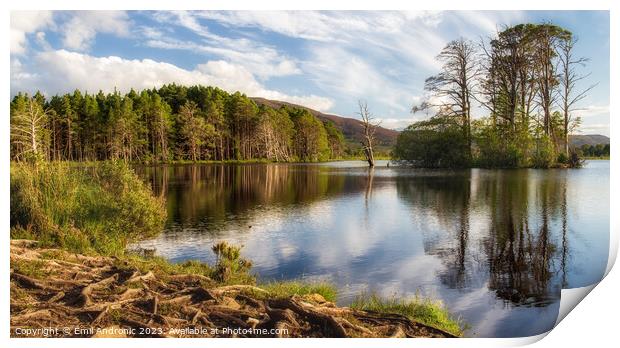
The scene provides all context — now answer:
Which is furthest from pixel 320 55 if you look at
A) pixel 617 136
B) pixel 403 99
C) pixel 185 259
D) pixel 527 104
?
pixel 527 104

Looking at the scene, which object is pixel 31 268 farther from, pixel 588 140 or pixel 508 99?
pixel 508 99

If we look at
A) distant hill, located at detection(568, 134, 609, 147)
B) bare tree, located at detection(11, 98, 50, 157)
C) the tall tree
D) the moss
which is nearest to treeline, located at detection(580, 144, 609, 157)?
distant hill, located at detection(568, 134, 609, 147)

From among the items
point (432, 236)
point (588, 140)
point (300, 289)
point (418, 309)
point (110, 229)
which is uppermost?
point (588, 140)

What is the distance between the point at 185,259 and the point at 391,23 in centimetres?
584

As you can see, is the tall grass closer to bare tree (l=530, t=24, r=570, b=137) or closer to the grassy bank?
the grassy bank

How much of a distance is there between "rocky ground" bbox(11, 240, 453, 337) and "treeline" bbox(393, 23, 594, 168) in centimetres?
611

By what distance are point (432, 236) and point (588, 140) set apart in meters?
3.90

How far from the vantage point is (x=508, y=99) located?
1820 cm

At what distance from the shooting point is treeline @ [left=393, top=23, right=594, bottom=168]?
1098cm

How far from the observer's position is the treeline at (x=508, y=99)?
11.0 m

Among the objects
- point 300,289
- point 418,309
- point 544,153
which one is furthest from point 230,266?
point 544,153

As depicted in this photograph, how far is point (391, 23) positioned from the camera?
890 centimetres

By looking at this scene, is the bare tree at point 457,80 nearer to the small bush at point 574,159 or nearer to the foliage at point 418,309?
the small bush at point 574,159
